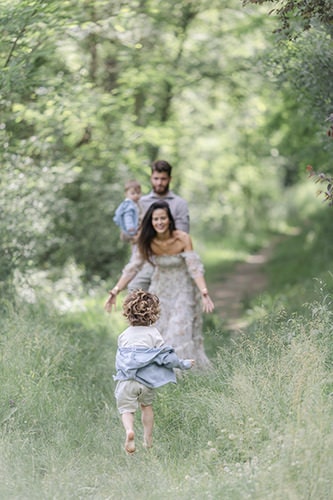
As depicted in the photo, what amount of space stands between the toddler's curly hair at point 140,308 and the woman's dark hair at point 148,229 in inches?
74.5

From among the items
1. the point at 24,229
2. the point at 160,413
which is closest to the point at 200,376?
the point at 160,413

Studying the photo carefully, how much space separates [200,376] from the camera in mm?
8016

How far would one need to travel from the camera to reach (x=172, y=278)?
941 centimetres

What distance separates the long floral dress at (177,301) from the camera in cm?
923

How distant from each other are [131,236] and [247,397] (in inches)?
166

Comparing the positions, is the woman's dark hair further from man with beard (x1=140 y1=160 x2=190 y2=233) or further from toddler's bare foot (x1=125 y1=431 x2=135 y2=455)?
toddler's bare foot (x1=125 y1=431 x2=135 y2=455)

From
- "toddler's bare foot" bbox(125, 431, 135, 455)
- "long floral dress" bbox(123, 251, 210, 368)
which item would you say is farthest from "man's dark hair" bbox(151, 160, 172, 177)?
"toddler's bare foot" bbox(125, 431, 135, 455)

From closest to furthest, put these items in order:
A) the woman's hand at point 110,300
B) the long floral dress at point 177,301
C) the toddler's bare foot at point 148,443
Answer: the toddler's bare foot at point 148,443, the woman's hand at point 110,300, the long floral dress at point 177,301

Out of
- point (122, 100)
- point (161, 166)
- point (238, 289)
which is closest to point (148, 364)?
point (161, 166)

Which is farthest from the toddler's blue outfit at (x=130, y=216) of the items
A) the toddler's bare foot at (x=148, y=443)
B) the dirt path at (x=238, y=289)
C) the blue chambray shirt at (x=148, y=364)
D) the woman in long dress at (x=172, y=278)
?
the toddler's bare foot at (x=148, y=443)

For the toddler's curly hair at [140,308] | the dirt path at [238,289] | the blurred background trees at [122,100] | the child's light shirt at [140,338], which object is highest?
the toddler's curly hair at [140,308]

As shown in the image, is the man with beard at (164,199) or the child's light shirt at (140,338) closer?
the child's light shirt at (140,338)

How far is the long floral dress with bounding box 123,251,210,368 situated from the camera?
364 inches

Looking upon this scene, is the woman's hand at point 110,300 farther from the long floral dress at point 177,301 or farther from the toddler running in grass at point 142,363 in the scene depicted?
the toddler running in grass at point 142,363
